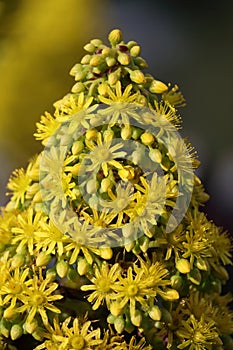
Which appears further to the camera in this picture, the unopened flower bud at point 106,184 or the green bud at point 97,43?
the green bud at point 97,43

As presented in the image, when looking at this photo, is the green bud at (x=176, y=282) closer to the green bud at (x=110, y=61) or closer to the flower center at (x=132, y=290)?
the flower center at (x=132, y=290)

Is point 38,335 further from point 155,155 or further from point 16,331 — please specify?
point 155,155

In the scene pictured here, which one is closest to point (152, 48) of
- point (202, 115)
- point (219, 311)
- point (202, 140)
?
point (202, 115)

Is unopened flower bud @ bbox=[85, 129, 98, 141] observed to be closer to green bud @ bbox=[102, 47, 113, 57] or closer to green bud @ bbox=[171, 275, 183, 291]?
green bud @ bbox=[102, 47, 113, 57]

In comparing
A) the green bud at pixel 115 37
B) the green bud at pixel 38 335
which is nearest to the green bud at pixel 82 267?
the green bud at pixel 38 335

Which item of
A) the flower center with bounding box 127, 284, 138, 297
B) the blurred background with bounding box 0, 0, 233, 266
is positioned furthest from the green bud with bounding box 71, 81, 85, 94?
the blurred background with bounding box 0, 0, 233, 266

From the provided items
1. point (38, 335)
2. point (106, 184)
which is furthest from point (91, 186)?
point (38, 335)
